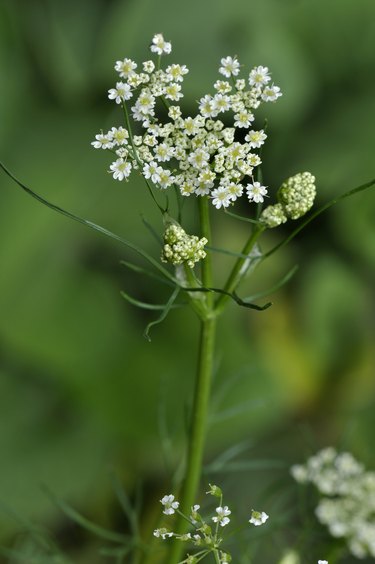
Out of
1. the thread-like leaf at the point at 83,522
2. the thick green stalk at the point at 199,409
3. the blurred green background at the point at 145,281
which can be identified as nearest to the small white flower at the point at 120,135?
the thick green stalk at the point at 199,409

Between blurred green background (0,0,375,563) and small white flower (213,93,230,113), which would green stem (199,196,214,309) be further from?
blurred green background (0,0,375,563)

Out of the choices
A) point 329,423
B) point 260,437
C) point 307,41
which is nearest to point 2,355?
point 260,437

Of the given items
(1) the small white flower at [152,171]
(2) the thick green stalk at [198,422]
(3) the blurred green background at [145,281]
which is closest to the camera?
(1) the small white flower at [152,171]

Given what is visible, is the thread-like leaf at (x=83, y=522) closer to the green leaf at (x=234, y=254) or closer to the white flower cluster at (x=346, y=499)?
the white flower cluster at (x=346, y=499)

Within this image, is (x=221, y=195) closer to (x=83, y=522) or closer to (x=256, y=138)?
(x=256, y=138)

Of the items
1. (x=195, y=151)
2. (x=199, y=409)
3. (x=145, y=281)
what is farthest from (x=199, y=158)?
(x=145, y=281)

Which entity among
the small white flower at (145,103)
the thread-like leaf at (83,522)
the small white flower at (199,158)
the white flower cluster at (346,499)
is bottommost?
the white flower cluster at (346,499)
